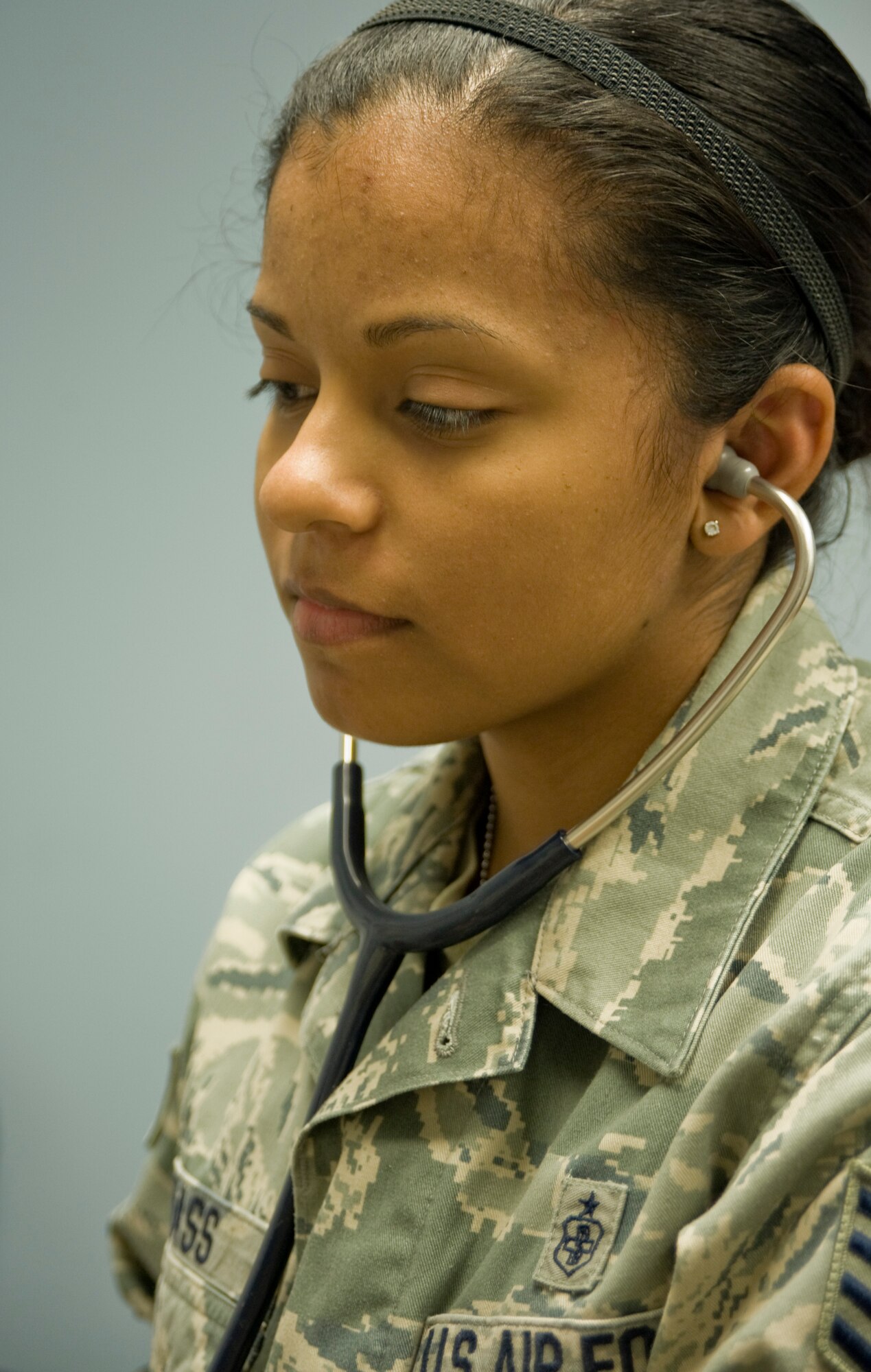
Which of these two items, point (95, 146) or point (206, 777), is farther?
point (206, 777)

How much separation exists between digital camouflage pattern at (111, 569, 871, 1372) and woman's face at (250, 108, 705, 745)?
0.13 metres

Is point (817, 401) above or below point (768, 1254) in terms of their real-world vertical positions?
above

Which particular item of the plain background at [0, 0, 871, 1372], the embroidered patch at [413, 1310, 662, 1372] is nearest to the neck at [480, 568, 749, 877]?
the embroidered patch at [413, 1310, 662, 1372]

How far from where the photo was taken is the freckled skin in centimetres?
82

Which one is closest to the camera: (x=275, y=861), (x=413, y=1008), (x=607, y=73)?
(x=607, y=73)

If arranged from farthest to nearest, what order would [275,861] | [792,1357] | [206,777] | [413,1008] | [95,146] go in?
[206,777]
[95,146]
[275,861]
[413,1008]
[792,1357]

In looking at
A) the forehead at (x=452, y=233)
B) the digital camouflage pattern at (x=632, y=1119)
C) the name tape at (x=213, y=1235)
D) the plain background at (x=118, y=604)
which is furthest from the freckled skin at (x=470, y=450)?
the plain background at (x=118, y=604)

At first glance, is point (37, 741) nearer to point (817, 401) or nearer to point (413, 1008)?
point (413, 1008)

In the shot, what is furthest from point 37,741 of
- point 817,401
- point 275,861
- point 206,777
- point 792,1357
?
point 792,1357

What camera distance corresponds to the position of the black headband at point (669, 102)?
85cm

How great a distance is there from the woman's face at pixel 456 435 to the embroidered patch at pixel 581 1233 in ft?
1.02

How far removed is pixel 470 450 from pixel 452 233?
5.2 inches

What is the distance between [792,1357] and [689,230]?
25.8 inches

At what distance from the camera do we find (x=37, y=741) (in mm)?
1760
